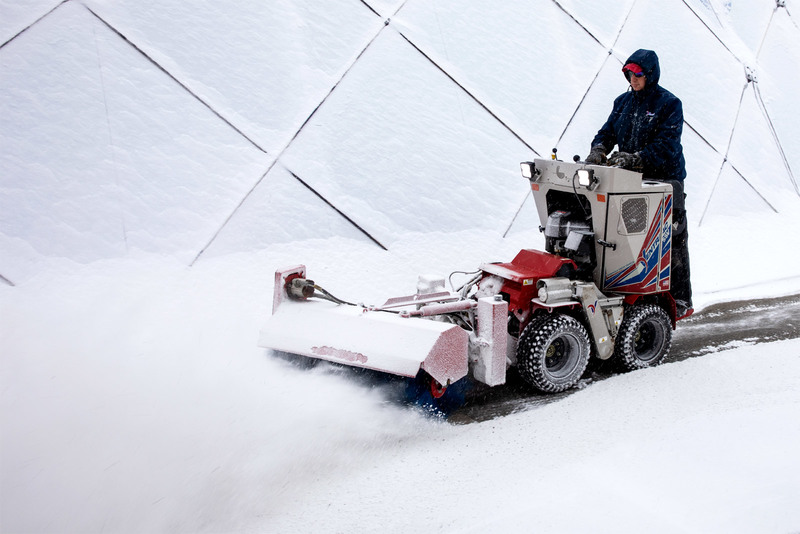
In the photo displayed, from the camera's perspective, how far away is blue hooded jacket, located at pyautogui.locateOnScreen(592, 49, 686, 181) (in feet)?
13.1

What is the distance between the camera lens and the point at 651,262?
13.2ft

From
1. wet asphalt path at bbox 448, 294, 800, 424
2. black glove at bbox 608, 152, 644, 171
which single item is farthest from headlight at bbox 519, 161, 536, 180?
wet asphalt path at bbox 448, 294, 800, 424

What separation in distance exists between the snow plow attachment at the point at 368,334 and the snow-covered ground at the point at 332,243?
0.26 meters

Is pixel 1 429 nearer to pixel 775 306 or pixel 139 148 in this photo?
pixel 139 148

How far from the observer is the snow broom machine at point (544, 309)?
3354mm

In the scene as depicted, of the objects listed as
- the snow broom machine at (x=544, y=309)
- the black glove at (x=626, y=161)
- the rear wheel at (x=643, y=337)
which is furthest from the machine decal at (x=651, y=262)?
the black glove at (x=626, y=161)

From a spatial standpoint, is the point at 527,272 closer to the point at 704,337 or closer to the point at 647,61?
the point at 647,61

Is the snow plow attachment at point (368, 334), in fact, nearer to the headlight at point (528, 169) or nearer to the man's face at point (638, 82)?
the headlight at point (528, 169)

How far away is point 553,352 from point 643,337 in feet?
2.56

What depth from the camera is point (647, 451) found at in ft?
9.77

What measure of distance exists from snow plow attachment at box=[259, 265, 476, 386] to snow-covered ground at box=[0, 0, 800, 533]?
257mm

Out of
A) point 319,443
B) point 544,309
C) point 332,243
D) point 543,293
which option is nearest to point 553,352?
point 544,309

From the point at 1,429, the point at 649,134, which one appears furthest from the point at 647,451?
the point at 1,429

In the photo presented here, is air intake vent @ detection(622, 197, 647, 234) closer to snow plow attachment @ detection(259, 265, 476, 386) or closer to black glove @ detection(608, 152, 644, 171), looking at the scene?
black glove @ detection(608, 152, 644, 171)
